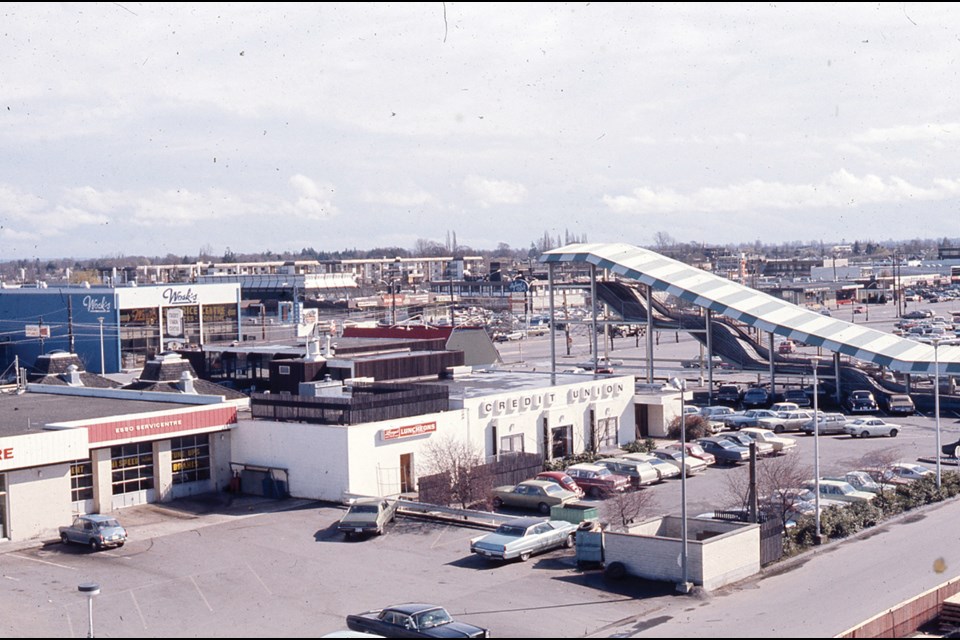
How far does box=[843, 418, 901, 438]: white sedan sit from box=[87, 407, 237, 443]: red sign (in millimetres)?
20560

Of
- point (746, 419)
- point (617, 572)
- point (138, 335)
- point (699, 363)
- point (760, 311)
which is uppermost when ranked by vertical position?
point (760, 311)

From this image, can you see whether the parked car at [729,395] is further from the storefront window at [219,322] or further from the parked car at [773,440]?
the storefront window at [219,322]

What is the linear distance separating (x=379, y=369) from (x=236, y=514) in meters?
10.0

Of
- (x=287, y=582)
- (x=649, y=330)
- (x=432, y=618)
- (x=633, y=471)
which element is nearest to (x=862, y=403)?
(x=649, y=330)

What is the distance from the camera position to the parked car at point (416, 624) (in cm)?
1518

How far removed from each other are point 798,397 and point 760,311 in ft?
12.2

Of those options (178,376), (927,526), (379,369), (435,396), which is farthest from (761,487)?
(178,376)

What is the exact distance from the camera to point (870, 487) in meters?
26.4

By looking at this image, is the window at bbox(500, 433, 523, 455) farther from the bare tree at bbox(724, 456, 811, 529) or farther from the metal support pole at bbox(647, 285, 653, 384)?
the metal support pole at bbox(647, 285, 653, 384)

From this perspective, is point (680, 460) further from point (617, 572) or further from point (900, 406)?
point (900, 406)

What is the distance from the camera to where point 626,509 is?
76.6 ft

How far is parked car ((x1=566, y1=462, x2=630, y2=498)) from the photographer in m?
27.2

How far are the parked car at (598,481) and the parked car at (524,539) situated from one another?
538cm

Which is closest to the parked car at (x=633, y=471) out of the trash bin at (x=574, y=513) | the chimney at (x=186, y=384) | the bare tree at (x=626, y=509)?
the bare tree at (x=626, y=509)
